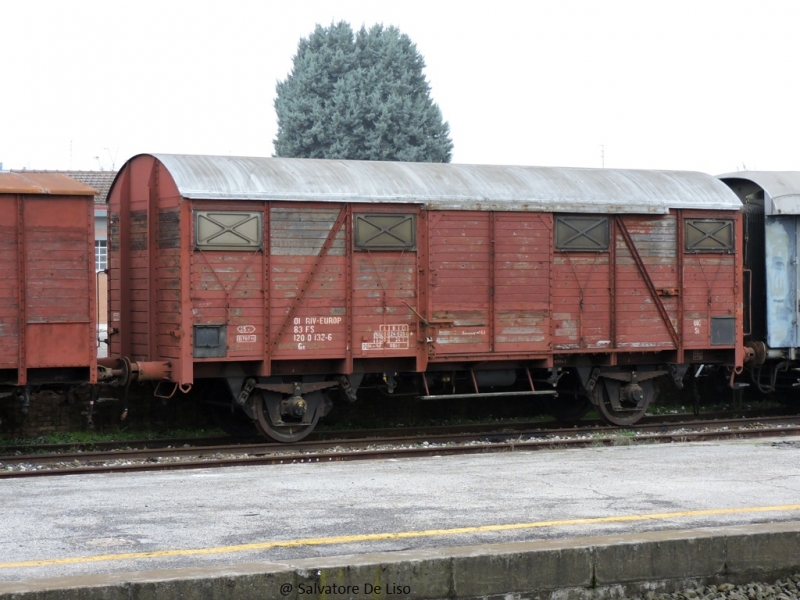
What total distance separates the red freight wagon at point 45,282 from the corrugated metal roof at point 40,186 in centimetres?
1

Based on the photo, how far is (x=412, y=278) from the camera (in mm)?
13609

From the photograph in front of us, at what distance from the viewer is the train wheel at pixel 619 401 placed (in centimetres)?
1502

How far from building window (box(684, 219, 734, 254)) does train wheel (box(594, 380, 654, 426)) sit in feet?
6.89

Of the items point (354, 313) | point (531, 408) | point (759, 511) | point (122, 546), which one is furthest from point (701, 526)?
point (531, 408)

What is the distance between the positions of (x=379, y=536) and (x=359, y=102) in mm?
38863

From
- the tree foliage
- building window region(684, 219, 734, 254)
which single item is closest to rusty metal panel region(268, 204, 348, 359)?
building window region(684, 219, 734, 254)

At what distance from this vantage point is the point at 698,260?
15164 millimetres

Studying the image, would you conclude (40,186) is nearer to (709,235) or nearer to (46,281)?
(46,281)

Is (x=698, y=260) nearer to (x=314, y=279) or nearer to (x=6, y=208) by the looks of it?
(x=314, y=279)

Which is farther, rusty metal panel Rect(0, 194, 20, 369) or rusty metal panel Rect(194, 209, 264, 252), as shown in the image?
rusty metal panel Rect(194, 209, 264, 252)

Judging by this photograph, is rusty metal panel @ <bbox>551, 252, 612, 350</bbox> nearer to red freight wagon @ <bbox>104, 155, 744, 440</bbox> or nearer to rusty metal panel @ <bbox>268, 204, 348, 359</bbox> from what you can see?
red freight wagon @ <bbox>104, 155, 744, 440</bbox>

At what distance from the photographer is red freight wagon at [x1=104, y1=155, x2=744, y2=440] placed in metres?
12.7

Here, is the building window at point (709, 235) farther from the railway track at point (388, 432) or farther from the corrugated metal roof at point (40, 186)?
the corrugated metal roof at point (40, 186)

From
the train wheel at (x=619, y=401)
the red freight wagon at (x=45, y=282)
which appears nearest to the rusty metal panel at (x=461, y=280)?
the train wheel at (x=619, y=401)
